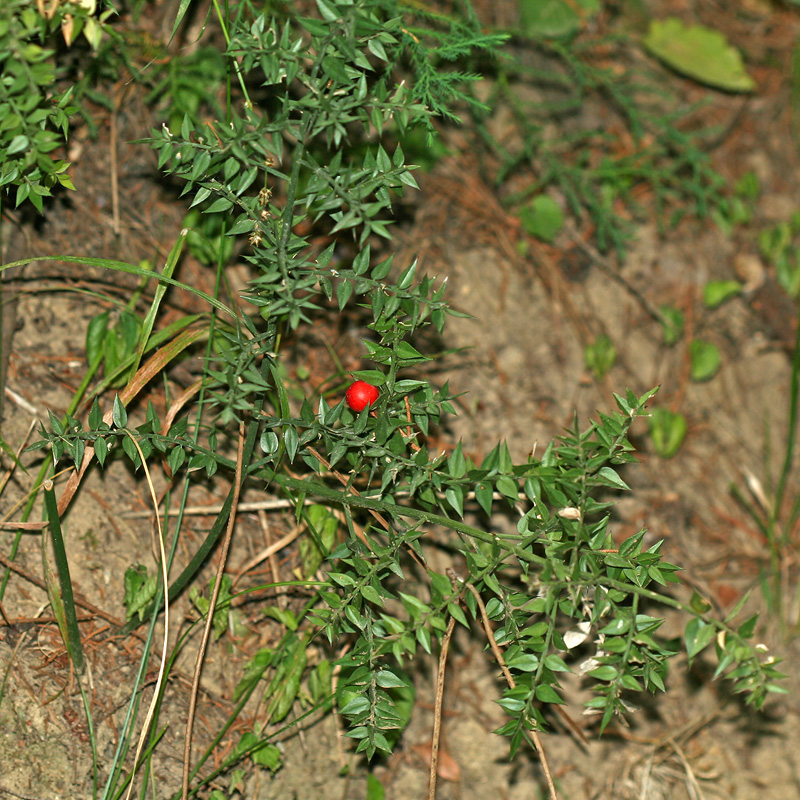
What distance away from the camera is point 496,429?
2285 millimetres

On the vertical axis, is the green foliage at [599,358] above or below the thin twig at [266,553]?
above

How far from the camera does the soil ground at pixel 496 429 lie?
67.0 inches

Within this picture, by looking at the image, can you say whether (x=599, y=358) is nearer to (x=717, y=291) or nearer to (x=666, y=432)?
(x=666, y=432)

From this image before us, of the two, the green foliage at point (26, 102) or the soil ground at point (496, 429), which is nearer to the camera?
the green foliage at point (26, 102)

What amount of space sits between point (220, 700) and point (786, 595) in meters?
1.84

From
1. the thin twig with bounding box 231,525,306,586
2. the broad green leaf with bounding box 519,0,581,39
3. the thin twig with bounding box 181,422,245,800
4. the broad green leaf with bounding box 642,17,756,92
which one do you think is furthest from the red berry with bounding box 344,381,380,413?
the broad green leaf with bounding box 642,17,756,92

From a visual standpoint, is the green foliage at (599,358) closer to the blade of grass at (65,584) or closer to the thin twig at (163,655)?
the thin twig at (163,655)

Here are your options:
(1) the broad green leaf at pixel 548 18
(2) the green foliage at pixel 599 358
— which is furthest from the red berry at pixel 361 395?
(1) the broad green leaf at pixel 548 18

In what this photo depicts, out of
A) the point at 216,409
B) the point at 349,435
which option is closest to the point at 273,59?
the point at 349,435

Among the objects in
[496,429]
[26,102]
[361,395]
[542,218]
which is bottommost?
[496,429]

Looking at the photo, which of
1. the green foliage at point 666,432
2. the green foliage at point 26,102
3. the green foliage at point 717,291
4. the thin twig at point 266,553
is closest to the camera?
the green foliage at point 26,102

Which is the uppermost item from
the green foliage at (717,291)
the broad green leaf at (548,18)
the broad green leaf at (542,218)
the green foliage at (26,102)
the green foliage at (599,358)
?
the broad green leaf at (548,18)

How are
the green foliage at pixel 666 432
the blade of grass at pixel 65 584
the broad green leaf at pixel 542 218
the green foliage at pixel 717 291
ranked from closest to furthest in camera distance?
the blade of grass at pixel 65 584
the green foliage at pixel 666 432
the broad green leaf at pixel 542 218
the green foliage at pixel 717 291

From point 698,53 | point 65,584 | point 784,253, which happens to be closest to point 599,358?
point 784,253
